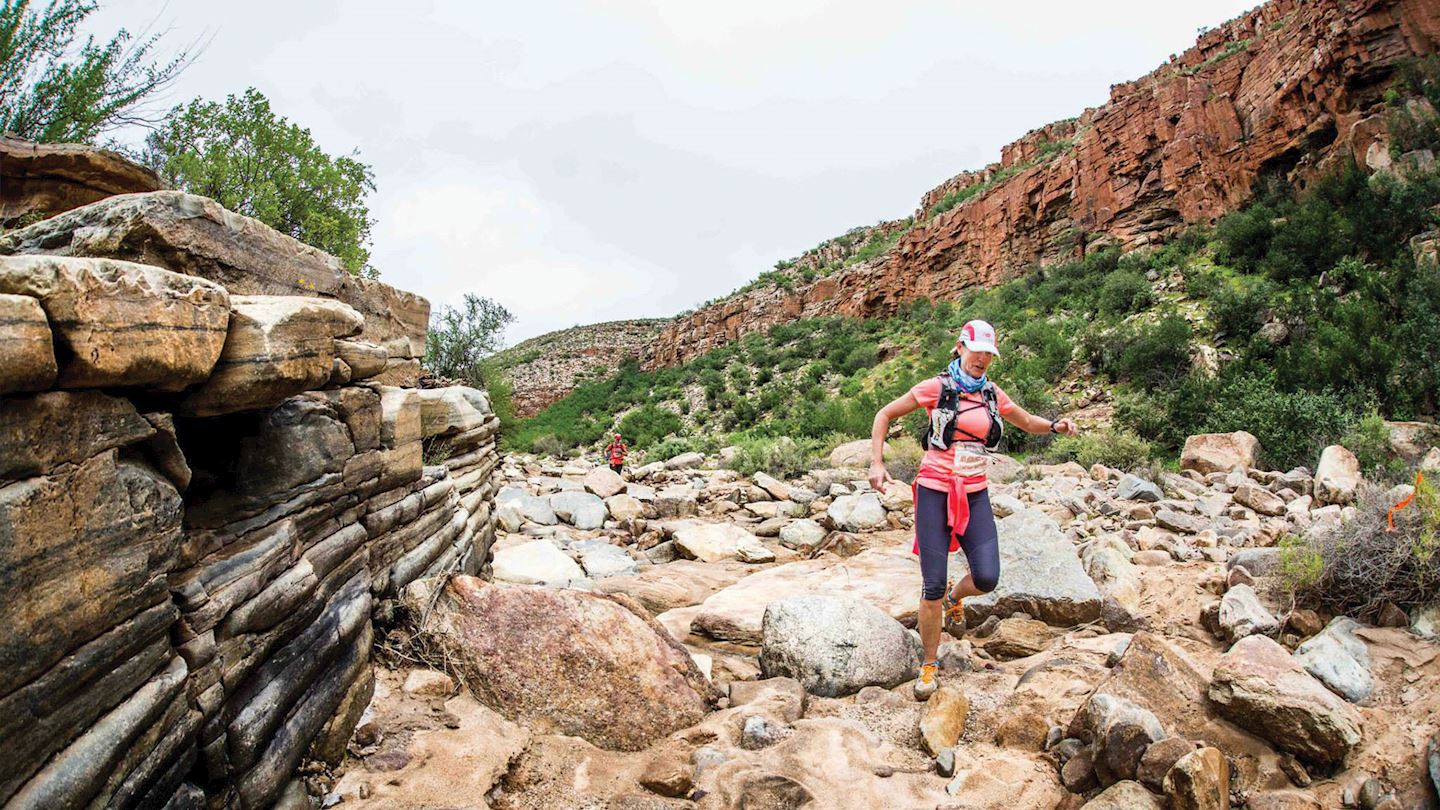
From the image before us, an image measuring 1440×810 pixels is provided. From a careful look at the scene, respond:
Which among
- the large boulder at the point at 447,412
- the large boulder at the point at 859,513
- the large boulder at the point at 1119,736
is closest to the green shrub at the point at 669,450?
the large boulder at the point at 859,513

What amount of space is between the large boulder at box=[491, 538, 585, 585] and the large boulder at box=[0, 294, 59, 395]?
448cm

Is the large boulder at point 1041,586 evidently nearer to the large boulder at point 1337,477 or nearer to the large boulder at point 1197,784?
the large boulder at point 1197,784

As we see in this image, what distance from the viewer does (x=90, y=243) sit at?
262 centimetres

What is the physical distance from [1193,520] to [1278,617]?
105 inches

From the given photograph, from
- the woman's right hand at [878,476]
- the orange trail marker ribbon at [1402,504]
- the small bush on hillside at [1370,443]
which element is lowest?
the small bush on hillside at [1370,443]

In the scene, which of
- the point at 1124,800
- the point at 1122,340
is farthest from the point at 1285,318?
the point at 1124,800

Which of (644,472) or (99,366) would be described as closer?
(99,366)

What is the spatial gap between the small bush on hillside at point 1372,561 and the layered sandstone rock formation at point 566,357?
41.4m

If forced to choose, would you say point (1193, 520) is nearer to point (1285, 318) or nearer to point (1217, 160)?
point (1285, 318)

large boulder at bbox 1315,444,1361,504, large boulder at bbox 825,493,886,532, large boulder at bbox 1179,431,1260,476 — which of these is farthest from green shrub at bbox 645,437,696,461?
large boulder at bbox 1315,444,1361,504

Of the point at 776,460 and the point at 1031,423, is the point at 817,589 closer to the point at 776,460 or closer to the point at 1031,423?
the point at 1031,423

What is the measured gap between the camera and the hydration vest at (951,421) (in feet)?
12.0

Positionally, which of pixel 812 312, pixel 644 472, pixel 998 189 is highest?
pixel 998 189

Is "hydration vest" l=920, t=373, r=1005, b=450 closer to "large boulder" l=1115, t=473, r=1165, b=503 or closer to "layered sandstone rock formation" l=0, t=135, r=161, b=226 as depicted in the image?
"large boulder" l=1115, t=473, r=1165, b=503
